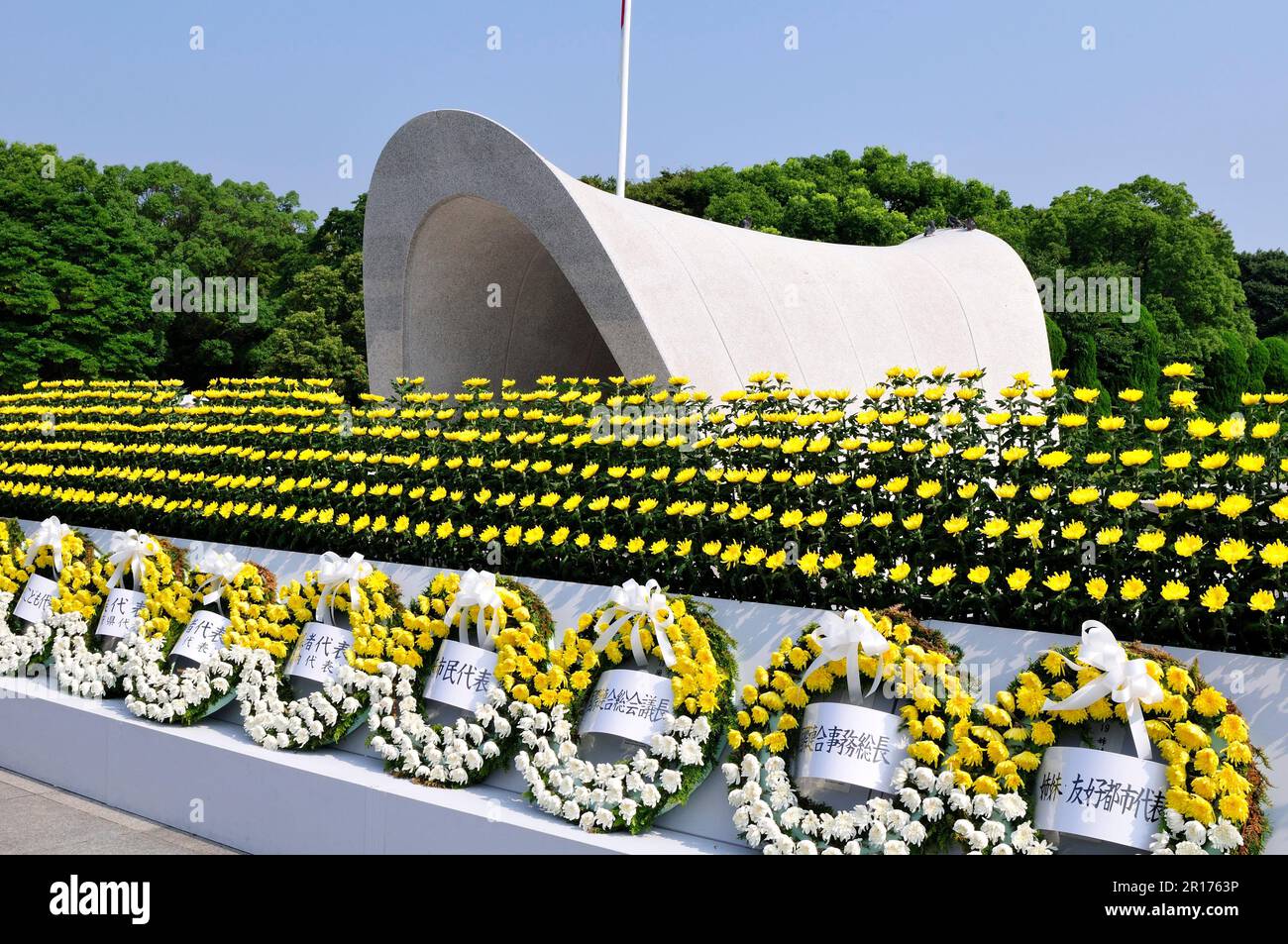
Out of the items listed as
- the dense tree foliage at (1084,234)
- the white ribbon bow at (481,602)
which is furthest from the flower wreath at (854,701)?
the dense tree foliage at (1084,234)

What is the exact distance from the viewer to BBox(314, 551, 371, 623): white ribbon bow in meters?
4.82

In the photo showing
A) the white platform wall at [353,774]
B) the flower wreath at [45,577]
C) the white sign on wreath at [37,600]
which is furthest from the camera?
the white sign on wreath at [37,600]

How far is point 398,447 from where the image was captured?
6.26m

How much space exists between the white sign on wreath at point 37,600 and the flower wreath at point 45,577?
0.03m

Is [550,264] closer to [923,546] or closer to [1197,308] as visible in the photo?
[923,546]

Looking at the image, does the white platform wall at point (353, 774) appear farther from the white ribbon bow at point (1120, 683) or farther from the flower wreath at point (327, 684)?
the white ribbon bow at point (1120, 683)

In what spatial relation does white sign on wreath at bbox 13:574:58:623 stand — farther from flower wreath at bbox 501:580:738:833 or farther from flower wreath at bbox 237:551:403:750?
flower wreath at bbox 501:580:738:833

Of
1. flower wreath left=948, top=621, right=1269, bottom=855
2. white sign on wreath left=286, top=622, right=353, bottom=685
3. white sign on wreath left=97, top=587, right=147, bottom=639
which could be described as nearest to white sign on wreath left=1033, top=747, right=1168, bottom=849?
flower wreath left=948, top=621, right=1269, bottom=855

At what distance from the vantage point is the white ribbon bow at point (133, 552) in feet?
18.7

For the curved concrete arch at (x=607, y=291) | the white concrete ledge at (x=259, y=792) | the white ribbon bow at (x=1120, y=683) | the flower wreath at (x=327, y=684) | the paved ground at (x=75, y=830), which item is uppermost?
the curved concrete arch at (x=607, y=291)

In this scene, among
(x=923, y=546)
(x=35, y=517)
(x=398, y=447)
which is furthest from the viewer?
(x=35, y=517)

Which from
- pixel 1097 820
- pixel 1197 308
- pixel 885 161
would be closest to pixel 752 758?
pixel 1097 820

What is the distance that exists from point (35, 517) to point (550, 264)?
4935mm

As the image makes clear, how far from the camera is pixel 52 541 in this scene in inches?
246
